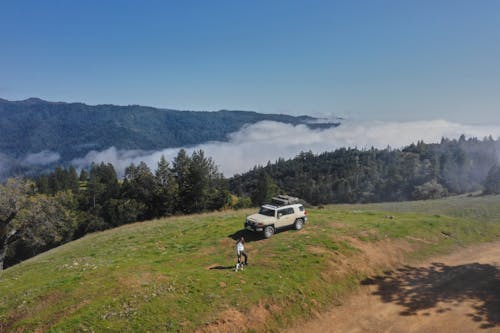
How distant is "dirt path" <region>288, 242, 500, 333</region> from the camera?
15617 mm

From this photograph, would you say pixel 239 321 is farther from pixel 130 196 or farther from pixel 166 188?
pixel 130 196

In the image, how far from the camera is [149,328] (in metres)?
13.6

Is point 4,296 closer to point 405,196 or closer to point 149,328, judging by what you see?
point 149,328

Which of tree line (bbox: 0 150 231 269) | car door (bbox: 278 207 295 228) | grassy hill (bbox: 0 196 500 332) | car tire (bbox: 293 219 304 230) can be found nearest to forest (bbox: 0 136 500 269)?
tree line (bbox: 0 150 231 269)

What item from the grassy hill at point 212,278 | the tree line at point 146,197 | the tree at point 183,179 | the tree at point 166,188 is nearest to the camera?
the grassy hill at point 212,278

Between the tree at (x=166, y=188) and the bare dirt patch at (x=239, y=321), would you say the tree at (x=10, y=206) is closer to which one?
the bare dirt patch at (x=239, y=321)

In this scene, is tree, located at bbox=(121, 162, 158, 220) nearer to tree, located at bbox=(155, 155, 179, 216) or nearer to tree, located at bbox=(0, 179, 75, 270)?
tree, located at bbox=(155, 155, 179, 216)

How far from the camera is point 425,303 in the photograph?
17719 millimetres

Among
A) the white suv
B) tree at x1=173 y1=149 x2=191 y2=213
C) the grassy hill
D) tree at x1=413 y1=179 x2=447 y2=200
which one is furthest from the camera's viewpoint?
tree at x1=413 y1=179 x2=447 y2=200

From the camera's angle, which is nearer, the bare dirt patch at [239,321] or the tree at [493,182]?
the bare dirt patch at [239,321]

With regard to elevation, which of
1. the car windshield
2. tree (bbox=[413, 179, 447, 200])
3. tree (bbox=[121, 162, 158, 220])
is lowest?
tree (bbox=[413, 179, 447, 200])

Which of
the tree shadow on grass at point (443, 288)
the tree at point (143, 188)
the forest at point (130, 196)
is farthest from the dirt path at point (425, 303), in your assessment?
the tree at point (143, 188)

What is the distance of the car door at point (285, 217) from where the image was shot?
2769 cm

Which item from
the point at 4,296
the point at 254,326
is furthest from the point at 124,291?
the point at 4,296
